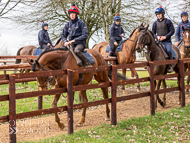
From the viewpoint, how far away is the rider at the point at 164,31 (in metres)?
8.59

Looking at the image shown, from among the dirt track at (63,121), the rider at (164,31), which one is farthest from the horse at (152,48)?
the dirt track at (63,121)

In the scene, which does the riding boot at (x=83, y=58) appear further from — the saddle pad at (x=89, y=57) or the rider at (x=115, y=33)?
the rider at (x=115, y=33)

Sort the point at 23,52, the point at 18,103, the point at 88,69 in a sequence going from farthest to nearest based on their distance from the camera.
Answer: the point at 23,52, the point at 18,103, the point at 88,69

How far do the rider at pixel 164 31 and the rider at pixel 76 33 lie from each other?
3404 millimetres

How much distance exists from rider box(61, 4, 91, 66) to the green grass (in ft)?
6.00

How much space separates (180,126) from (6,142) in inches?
163

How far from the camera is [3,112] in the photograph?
809 centimetres

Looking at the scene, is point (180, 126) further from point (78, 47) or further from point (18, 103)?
point (18, 103)

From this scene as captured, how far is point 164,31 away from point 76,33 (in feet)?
12.9

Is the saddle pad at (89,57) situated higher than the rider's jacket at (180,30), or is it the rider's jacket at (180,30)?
the rider's jacket at (180,30)

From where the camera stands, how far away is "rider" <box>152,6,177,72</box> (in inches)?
338

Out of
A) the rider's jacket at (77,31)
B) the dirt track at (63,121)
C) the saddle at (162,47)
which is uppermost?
the rider's jacket at (77,31)

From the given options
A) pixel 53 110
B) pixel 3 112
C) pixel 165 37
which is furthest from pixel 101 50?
pixel 53 110

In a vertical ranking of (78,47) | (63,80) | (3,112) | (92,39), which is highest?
(92,39)
